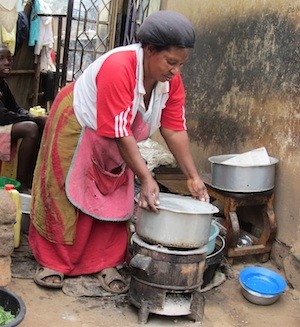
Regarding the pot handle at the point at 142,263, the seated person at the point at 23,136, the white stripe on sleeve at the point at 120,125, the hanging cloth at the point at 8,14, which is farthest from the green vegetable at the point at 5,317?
the hanging cloth at the point at 8,14

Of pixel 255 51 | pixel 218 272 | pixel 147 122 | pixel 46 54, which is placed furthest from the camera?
pixel 46 54

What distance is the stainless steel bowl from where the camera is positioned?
356 cm

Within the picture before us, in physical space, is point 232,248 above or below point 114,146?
below

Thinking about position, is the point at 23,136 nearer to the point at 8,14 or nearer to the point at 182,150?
the point at 182,150

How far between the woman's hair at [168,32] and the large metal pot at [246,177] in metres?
1.36

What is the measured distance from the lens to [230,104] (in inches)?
186

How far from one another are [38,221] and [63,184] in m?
0.36

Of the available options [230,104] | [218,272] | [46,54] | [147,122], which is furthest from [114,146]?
[46,54]

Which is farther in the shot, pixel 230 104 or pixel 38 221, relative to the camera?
pixel 230 104

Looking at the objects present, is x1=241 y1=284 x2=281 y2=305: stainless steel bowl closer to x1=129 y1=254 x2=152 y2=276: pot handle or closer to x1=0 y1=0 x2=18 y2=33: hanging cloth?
x1=129 y1=254 x2=152 y2=276: pot handle

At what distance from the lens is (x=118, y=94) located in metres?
A: 2.95

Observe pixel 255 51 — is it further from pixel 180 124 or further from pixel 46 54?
pixel 46 54

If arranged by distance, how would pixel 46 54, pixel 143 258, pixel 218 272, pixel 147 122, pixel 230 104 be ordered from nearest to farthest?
pixel 143 258, pixel 147 122, pixel 218 272, pixel 230 104, pixel 46 54

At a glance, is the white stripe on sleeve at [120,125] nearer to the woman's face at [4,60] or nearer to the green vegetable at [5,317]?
the green vegetable at [5,317]
